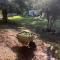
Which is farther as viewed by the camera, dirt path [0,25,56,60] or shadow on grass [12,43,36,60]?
shadow on grass [12,43,36,60]

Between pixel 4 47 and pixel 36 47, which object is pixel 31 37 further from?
pixel 4 47

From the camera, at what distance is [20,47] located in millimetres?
12719

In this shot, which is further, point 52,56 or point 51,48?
point 51,48

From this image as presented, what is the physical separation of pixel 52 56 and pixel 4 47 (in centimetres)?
263

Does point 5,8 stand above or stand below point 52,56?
above

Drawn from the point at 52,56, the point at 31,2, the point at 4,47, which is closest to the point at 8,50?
the point at 4,47

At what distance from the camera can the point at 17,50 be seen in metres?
12.4

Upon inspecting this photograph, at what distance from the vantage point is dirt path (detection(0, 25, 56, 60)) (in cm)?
1176

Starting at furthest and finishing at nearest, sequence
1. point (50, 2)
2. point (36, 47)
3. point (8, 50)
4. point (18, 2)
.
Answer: point (18, 2) < point (50, 2) < point (36, 47) < point (8, 50)

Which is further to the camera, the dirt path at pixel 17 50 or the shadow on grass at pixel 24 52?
the shadow on grass at pixel 24 52

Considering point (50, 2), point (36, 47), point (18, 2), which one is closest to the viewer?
point (36, 47)

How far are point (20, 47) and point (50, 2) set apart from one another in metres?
5.87

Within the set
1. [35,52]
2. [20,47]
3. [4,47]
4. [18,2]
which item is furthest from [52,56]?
[18,2]

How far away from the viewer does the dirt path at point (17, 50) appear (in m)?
11.8
